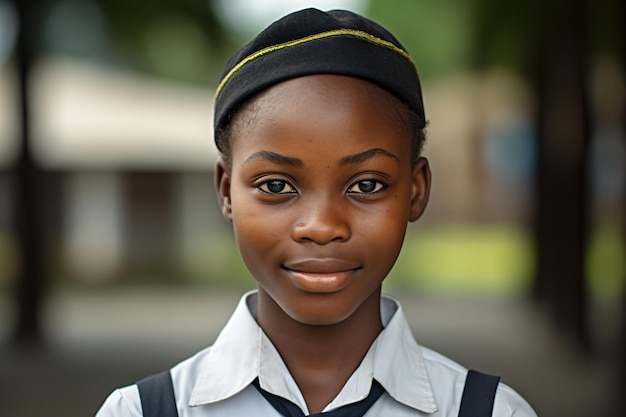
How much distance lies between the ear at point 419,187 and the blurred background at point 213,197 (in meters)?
4.23

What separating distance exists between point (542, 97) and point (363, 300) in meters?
8.20

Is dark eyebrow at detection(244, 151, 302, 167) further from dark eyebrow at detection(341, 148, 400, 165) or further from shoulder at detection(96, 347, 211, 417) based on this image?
shoulder at detection(96, 347, 211, 417)

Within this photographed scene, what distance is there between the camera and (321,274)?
4.74 ft

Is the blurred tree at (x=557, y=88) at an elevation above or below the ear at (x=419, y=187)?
above

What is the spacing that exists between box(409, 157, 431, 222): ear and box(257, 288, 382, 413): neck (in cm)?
20

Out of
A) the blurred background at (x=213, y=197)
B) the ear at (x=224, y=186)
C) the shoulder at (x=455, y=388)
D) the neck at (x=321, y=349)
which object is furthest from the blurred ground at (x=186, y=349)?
the ear at (x=224, y=186)

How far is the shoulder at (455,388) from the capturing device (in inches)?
61.6

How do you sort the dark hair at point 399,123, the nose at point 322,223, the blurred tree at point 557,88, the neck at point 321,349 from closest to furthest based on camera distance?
the nose at point 322,223 < the dark hair at point 399,123 < the neck at point 321,349 < the blurred tree at point 557,88

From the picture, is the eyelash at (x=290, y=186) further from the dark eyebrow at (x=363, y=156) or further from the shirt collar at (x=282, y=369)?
the shirt collar at (x=282, y=369)

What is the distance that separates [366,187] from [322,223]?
12 cm

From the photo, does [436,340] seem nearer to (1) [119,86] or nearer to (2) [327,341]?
(2) [327,341]

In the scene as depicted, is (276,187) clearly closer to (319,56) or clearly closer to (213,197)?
(319,56)

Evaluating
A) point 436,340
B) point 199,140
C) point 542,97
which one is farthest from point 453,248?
point 436,340

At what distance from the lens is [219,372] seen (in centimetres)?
162
